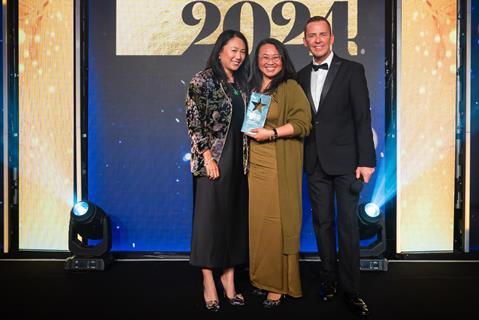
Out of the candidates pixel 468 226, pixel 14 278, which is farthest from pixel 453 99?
pixel 14 278

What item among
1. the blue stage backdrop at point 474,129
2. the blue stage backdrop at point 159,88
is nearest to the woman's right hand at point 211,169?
the blue stage backdrop at point 159,88

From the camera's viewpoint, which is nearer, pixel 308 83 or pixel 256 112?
pixel 256 112

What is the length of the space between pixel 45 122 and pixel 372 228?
2.98 m

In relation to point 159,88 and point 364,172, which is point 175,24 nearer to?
point 159,88

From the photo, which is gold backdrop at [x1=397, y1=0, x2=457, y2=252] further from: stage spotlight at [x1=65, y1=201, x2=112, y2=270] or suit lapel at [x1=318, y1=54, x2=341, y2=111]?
stage spotlight at [x1=65, y1=201, x2=112, y2=270]

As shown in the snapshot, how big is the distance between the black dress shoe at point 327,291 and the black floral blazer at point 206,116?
3.66 feet

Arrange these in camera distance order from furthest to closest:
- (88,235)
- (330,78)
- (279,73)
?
(88,235) < (330,78) < (279,73)

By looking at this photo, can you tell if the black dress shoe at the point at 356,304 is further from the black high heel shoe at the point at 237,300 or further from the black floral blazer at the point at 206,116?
the black floral blazer at the point at 206,116

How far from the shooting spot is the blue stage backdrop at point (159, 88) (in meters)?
3.84

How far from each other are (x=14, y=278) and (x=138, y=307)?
1.27m

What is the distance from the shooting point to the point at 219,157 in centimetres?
264

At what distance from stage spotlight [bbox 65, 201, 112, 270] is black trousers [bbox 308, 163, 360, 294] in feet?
5.86

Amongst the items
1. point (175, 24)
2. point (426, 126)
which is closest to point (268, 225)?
point (426, 126)

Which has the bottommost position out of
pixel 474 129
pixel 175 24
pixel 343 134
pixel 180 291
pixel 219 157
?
pixel 180 291
